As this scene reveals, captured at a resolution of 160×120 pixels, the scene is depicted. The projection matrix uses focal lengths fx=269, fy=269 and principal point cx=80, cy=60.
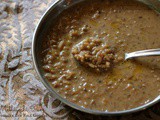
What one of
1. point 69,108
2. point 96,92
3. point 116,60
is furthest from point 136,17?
point 69,108

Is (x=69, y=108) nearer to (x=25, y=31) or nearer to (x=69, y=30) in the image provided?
(x=69, y=30)

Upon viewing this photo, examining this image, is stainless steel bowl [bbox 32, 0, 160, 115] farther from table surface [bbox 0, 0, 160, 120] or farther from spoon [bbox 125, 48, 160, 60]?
spoon [bbox 125, 48, 160, 60]

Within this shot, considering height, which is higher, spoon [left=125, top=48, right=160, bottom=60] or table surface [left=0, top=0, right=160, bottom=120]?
spoon [left=125, top=48, right=160, bottom=60]

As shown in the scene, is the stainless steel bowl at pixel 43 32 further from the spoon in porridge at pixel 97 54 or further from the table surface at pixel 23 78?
the spoon in porridge at pixel 97 54

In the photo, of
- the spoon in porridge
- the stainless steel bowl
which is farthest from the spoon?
the stainless steel bowl

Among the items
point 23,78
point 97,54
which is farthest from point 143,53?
point 23,78

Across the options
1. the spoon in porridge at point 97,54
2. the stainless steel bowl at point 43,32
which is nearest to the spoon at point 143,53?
the spoon in porridge at point 97,54
